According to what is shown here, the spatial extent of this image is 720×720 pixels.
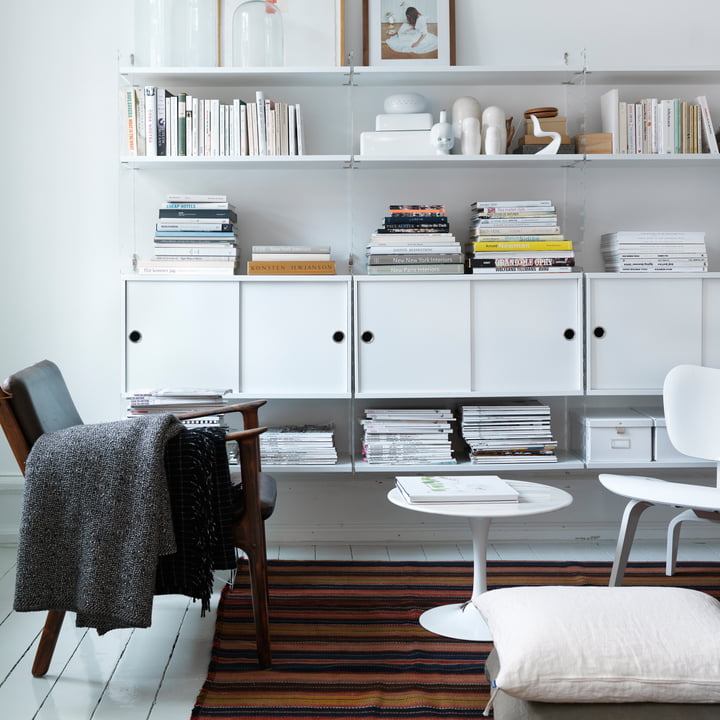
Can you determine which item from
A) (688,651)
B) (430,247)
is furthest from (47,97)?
(688,651)

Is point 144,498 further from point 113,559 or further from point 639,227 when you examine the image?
point 639,227

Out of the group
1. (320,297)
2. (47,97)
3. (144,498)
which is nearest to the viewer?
(144,498)

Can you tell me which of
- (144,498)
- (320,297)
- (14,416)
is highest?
(320,297)

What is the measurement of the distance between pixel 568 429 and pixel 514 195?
Answer: 98cm

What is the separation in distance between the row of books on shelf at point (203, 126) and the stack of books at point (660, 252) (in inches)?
50.1

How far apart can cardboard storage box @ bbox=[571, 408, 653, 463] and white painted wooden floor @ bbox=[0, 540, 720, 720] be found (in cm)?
145

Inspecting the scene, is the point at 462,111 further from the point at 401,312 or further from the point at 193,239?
the point at 193,239

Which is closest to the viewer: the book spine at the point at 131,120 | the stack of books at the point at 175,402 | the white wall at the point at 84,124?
the stack of books at the point at 175,402

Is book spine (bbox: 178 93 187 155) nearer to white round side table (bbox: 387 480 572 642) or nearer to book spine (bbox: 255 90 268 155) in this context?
book spine (bbox: 255 90 268 155)

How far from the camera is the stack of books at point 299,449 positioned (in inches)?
125

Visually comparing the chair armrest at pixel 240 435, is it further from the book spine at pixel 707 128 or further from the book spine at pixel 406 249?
the book spine at pixel 707 128

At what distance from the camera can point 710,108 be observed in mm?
3467

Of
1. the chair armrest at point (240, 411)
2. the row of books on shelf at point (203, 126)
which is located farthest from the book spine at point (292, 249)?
the chair armrest at point (240, 411)

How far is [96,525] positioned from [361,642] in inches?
33.8
